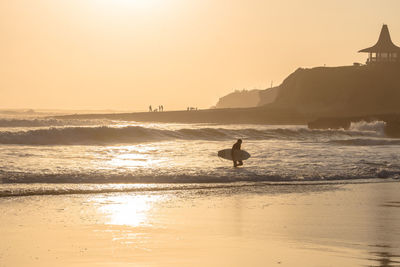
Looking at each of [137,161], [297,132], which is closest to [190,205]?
[137,161]

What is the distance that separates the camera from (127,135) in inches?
2164

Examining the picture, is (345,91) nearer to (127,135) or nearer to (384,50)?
(384,50)

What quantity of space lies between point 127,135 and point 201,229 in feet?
130

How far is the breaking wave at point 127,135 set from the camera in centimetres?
4734

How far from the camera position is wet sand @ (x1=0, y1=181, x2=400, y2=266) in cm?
1302

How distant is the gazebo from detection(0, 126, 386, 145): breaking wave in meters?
59.9

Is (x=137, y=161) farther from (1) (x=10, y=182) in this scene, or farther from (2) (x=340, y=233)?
(2) (x=340, y=233)

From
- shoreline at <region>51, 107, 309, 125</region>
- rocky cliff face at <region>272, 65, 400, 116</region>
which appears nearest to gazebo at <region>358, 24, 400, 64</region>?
rocky cliff face at <region>272, 65, 400, 116</region>

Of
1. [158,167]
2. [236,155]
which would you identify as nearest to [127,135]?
[236,155]

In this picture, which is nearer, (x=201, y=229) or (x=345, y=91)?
(x=201, y=229)

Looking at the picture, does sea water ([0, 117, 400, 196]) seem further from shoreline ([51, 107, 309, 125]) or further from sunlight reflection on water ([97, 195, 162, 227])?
shoreline ([51, 107, 309, 125])

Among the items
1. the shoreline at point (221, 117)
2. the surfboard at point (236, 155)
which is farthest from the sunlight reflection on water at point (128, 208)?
the shoreline at point (221, 117)

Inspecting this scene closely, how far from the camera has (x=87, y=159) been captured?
1303 inches

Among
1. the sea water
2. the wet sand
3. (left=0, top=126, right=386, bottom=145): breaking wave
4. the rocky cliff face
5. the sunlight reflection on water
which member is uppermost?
the rocky cliff face
